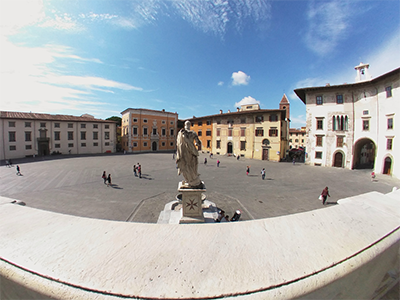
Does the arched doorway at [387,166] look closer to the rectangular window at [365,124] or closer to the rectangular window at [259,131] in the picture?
the rectangular window at [365,124]

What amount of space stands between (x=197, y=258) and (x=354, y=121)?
1167 inches

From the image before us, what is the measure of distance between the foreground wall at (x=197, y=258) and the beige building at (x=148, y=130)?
42.0 meters

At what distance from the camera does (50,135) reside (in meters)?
32.3

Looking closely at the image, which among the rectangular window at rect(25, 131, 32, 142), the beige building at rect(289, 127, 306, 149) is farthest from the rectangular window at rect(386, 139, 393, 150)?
the rectangular window at rect(25, 131, 32, 142)

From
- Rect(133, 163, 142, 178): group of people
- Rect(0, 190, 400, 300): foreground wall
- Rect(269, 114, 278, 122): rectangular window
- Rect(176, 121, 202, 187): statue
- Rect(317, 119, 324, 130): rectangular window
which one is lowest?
Rect(133, 163, 142, 178): group of people

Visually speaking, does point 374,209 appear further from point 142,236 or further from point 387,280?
point 142,236

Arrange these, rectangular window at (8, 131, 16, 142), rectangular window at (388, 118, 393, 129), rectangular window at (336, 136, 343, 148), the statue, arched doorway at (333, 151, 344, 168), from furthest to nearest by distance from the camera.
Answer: rectangular window at (8, 131, 16, 142), arched doorway at (333, 151, 344, 168), rectangular window at (336, 136, 343, 148), rectangular window at (388, 118, 393, 129), the statue

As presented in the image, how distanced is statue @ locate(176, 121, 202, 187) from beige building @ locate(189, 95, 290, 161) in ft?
88.6

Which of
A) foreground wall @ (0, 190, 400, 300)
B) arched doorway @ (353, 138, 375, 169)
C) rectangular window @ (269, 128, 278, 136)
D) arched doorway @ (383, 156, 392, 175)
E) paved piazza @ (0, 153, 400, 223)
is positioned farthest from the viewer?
rectangular window @ (269, 128, 278, 136)

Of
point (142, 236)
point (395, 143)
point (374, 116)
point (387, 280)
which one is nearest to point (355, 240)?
point (387, 280)

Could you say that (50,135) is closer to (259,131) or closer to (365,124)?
(259,131)

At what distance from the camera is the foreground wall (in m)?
1.17

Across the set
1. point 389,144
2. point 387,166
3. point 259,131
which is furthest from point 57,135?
point 387,166

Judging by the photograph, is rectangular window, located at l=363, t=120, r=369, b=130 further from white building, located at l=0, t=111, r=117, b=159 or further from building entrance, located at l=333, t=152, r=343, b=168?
white building, located at l=0, t=111, r=117, b=159
